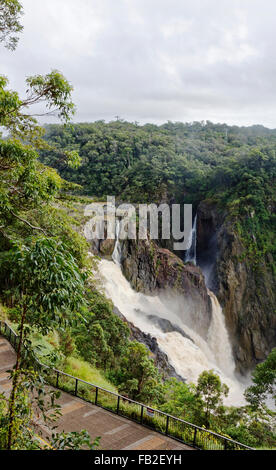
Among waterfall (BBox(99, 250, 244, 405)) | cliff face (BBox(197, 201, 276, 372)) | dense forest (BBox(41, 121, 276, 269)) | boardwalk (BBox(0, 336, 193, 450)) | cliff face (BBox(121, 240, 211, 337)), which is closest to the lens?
boardwalk (BBox(0, 336, 193, 450))

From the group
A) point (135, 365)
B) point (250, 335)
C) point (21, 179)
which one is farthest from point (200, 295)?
point (21, 179)

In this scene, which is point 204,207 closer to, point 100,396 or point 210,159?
point 210,159

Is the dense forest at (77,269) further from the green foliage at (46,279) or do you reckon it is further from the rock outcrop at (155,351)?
the rock outcrop at (155,351)

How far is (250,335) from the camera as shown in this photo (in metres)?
29.1

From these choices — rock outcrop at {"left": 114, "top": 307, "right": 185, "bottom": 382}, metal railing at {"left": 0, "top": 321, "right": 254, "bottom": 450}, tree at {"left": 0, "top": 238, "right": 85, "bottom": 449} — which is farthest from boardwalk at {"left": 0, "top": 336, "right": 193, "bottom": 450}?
rock outcrop at {"left": 114, "top": 307, "right": 185, "bottom": 382}

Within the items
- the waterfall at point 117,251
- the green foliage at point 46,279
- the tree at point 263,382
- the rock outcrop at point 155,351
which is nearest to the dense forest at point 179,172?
the waterfall at point 117,251

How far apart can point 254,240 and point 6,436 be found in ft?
100

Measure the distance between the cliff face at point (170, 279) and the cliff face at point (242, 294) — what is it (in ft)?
8.82

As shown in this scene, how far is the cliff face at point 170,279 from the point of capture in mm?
26641

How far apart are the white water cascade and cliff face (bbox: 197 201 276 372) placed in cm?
125

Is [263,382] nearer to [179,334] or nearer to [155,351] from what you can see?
[155,351]

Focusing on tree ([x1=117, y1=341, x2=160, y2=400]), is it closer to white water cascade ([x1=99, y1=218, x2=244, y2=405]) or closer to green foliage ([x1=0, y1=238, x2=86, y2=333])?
green foliage ([x1=0, y1=238, x2=86, y2=333])

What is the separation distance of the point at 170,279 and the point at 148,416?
2027cm

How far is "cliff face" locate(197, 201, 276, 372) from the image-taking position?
28875 millimetres
